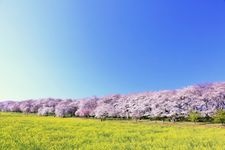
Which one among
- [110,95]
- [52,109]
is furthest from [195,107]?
[52,109]

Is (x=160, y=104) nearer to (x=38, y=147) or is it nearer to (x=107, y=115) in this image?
(x=107, y=115)

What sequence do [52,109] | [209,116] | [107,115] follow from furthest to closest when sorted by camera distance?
1. [52,109]
2. [107,115]
3. [209,116]

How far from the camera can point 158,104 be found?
291 feet

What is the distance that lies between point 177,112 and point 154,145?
63.5 meters

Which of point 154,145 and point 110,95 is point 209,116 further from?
point 154,145

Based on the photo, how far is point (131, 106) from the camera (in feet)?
315

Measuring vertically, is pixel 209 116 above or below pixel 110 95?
below

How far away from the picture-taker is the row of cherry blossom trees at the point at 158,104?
7844cm

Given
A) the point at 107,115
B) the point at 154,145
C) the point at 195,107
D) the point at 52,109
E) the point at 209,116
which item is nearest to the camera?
the point at 154,145

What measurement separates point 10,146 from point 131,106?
78.5 meters

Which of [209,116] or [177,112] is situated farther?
[177,112]

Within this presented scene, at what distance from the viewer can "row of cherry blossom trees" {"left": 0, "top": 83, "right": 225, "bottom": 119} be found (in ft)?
257

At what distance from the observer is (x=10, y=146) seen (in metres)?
18.1

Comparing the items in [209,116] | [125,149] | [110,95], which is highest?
[110,95]
